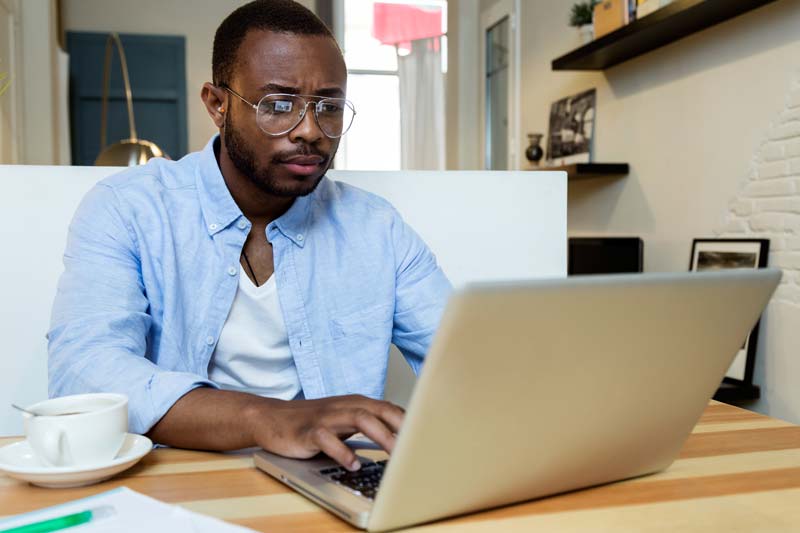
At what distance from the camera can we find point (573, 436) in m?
0.59

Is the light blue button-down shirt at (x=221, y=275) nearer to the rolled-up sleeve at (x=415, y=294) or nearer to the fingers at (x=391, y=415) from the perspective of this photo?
the rolled-up sleeve at (x=415, y=294)

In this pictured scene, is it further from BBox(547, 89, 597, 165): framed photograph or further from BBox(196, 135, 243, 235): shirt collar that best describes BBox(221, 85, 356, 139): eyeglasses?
BBox(547, 89, 597, 165): framed photograph

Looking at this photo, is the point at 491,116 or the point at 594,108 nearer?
the point at 594,108

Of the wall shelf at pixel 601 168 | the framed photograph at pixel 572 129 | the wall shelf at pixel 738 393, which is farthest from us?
the framed photograph at pixel 572 129

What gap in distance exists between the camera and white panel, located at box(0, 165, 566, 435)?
1.31 meters

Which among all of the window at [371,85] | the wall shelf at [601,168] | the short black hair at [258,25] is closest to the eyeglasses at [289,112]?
the short black hair at [258,25]

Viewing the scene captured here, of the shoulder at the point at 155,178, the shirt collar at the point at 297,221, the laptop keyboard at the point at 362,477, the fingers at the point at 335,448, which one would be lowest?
the laptop keyboard at the point at 362,477

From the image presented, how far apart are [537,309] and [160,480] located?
40 cm

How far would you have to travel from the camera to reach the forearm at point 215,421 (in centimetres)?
78

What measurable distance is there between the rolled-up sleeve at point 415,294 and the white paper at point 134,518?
0.67 m

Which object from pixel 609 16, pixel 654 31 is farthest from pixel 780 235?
pixel 609 16

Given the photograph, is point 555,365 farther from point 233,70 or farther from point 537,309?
point 233,70

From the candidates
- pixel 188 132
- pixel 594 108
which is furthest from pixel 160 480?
pixel 188 132

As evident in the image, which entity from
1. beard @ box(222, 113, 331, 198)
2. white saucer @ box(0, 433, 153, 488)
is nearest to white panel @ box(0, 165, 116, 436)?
beard @ box(222, 113, 331, 198)
